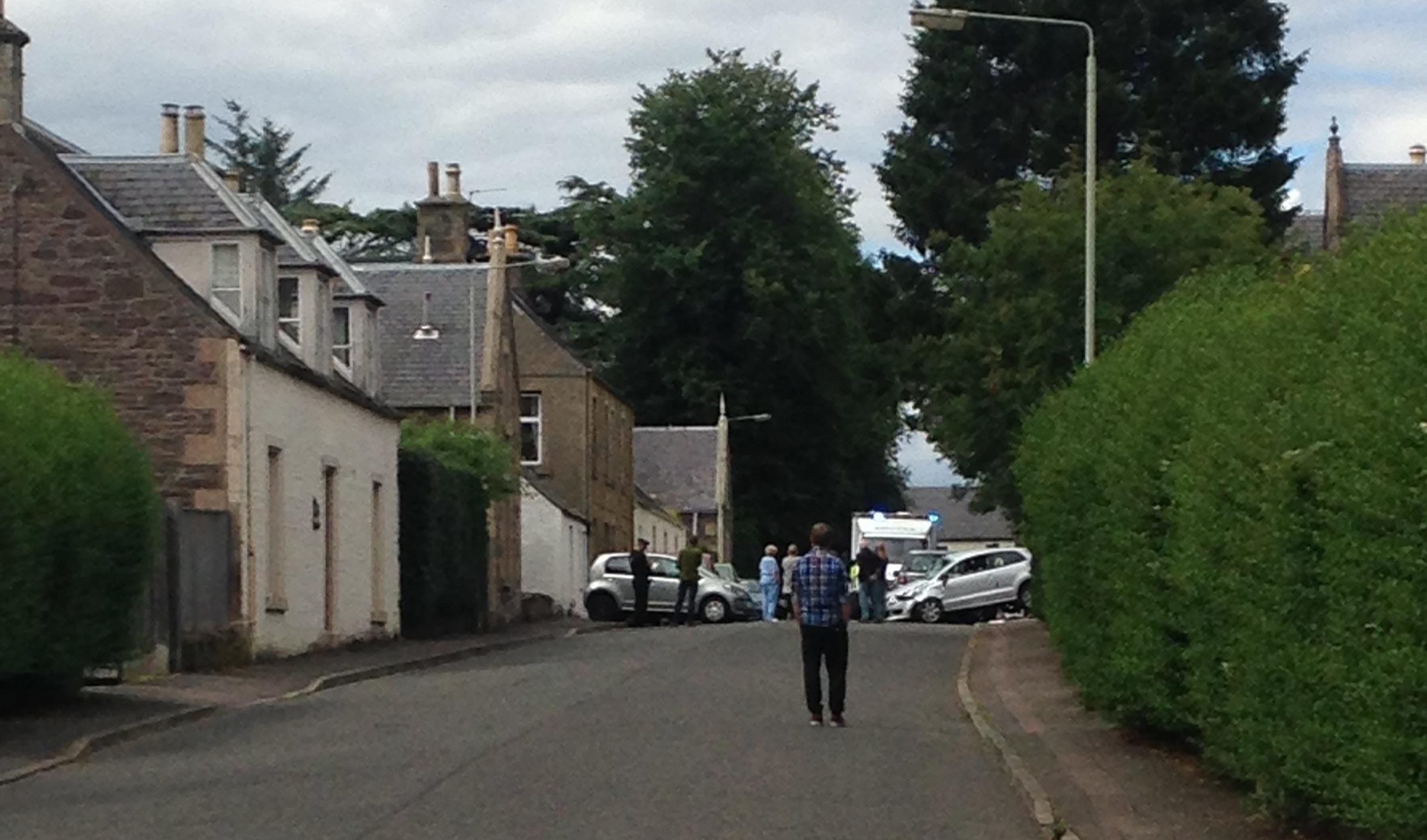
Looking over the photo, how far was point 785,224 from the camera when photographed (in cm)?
7431

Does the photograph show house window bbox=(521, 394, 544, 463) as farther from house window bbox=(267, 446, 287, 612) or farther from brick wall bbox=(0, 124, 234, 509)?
brick wall bbox=(0, 124, 234, 509)

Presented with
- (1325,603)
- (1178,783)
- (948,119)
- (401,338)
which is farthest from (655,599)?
(1325,603)

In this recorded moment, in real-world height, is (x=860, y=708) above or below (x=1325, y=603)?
below

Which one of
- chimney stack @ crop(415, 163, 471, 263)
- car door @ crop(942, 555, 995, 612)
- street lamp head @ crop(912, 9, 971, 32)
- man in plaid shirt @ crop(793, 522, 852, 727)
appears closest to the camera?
man in plaid shirt @ crop(793, 522, 852, 727)

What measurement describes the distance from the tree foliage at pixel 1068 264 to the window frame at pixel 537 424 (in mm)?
26562

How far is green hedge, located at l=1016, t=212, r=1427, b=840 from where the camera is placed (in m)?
9.98

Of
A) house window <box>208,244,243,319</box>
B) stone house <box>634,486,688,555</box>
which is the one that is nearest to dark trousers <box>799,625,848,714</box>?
house window <box>208,244,243,319</box>

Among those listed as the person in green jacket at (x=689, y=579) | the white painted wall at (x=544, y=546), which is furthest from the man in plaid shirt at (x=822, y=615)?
the white painted wall at (x=544, y=546)

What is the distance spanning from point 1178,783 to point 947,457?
26.6 meters

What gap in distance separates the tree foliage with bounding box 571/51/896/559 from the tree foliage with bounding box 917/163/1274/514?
30.9m

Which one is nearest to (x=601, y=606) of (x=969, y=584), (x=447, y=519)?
(x=969, y=584)

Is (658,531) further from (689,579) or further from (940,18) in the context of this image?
(940,18)

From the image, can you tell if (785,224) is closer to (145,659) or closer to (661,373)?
(661,373)

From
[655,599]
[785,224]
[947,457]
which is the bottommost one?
[655,599]
